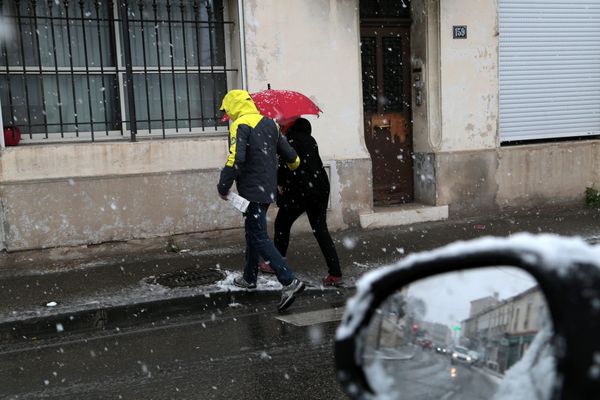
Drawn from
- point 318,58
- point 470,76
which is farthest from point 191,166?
point 470,76

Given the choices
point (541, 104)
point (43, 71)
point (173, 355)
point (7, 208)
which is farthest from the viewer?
point (541, 104)

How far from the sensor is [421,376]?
4.72ft

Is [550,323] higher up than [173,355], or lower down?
higher up

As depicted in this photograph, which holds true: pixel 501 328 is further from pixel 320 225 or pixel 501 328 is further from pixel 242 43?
pixel 242 43

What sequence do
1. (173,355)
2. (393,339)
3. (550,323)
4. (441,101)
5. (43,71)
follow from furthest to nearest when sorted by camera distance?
(441,101)
(43,71)
(173,355)
(393,339)
(550,323)

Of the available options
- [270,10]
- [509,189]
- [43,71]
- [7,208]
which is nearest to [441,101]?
Answer: [509,189]

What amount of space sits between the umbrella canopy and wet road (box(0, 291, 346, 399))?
5.86 feet

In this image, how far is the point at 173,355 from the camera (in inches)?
175

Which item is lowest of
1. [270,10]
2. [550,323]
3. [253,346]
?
[253,346]

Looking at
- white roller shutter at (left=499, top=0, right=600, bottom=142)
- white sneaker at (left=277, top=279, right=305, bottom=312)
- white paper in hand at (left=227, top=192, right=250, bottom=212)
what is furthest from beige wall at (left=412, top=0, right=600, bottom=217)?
white paper in hand at (left=227, top=192, right=250, bottom=212)

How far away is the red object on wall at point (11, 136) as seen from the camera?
710 centimetres

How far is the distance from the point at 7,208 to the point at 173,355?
140 inches

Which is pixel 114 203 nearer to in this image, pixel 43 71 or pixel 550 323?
pixel 43 71

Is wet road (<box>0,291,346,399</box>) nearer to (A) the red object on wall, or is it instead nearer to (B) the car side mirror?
(B) the car side mirror
